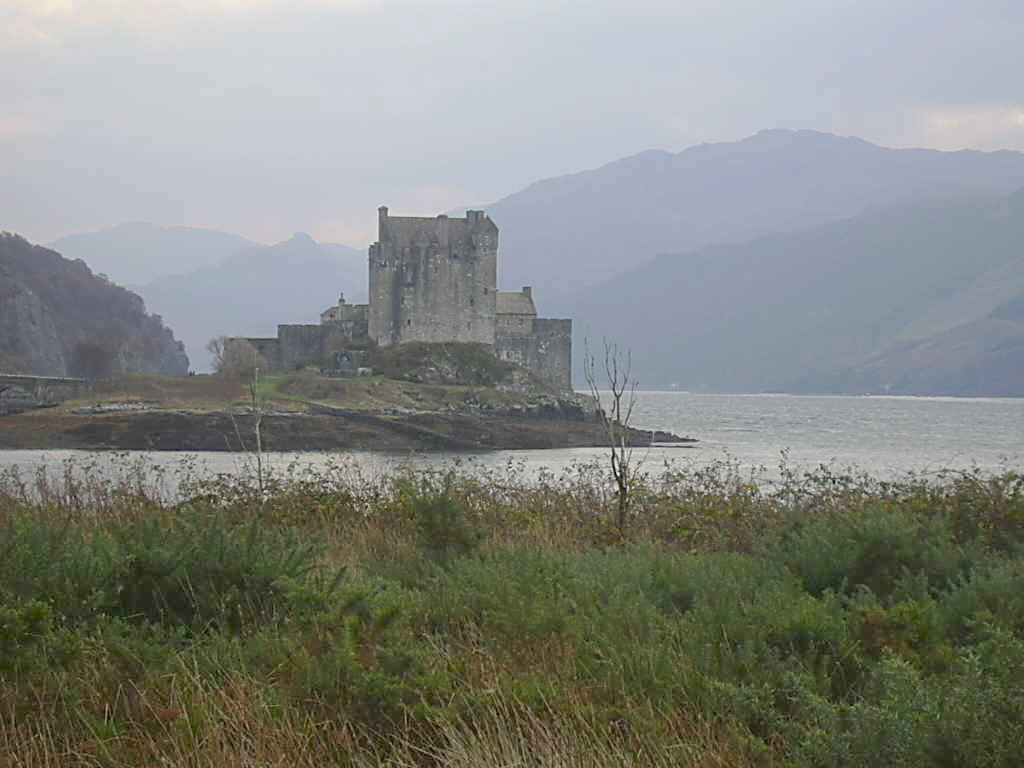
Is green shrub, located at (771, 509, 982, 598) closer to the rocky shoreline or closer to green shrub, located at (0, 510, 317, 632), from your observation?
green shrub, located at (0, 510, 317, 632)

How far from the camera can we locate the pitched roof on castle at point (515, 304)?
82.3 meters

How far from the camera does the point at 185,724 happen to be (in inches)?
216

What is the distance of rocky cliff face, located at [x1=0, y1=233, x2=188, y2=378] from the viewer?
96.2 m

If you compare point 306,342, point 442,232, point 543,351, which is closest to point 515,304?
point 543,351

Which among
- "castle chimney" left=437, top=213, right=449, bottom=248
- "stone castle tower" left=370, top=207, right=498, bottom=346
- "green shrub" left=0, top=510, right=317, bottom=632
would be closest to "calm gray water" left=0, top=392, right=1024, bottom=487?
"stone castle tower" left=370, top=207, right=498, bottom=346

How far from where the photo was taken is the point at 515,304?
275 ft

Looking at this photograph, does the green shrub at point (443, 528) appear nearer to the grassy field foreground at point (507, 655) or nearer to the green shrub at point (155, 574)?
the grassy field foreground at point (507, 655)

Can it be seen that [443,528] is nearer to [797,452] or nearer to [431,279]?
[797,452]

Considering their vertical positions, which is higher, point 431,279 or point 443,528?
point 431,279

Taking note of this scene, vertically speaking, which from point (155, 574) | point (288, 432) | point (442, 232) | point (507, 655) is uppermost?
point (442, 232)

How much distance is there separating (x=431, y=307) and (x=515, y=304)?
363 inches

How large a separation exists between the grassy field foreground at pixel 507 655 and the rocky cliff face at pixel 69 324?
280 ft

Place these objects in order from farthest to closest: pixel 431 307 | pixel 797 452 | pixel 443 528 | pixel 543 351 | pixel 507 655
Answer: pixel 543 351, pixel 431 307, pixel 797 452, pixel 443 528, pixel 507 655

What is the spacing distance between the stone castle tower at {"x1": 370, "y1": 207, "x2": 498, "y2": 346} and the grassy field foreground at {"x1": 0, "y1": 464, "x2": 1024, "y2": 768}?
220 ft
